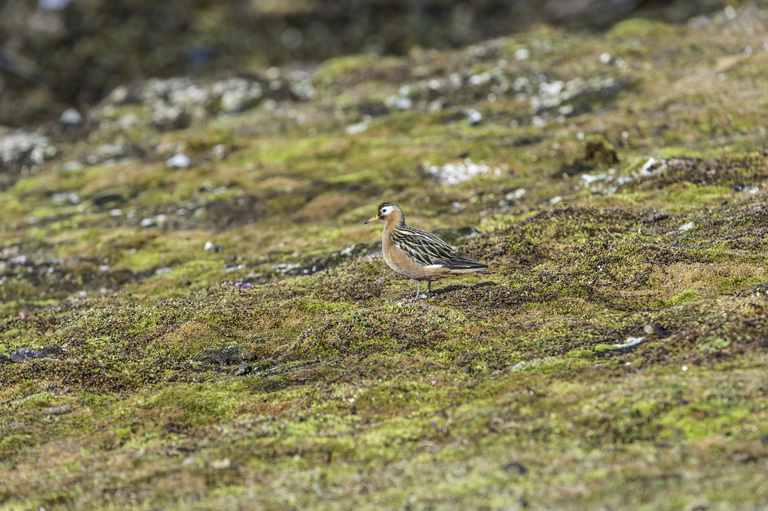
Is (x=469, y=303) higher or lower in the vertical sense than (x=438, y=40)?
lower

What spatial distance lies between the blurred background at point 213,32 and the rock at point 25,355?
143 ft

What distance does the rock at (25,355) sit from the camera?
15129 millimetres

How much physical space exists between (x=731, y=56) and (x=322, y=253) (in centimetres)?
2397

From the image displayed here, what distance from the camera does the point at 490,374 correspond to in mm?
12281

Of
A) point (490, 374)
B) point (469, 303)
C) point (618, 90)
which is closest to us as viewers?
point (490, 374)

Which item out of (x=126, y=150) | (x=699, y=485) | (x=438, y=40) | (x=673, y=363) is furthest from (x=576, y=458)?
(x=438, y=40)

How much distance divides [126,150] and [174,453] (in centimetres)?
3103

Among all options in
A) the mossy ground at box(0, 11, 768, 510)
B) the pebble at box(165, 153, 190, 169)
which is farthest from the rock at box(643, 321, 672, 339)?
the pebble at box(165, 153, 190, 169)

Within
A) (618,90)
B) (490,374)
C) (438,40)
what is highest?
(438,40)

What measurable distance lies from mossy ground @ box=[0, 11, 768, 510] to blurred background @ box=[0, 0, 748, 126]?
90.6 ft

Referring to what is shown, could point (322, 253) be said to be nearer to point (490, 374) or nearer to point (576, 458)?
point (490, 374)

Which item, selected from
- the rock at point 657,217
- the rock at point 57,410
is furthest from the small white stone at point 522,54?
the rock at point 57,410

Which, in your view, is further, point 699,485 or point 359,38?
point 359,38

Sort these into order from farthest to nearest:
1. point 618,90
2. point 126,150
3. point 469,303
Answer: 1. point 126,150
2. point 618,90
3. point 469,303
